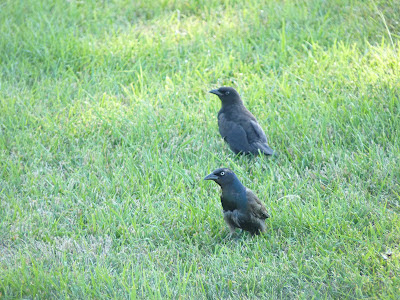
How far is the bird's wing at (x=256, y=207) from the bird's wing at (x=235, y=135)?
1027 millimetres

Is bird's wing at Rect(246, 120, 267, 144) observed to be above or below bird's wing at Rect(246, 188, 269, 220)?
above

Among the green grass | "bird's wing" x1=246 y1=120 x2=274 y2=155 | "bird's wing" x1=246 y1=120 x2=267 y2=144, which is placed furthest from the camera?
"bird's wing" x1=246 y1=120 x2=267 y2=144

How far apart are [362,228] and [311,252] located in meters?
0.54

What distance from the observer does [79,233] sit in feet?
16.1

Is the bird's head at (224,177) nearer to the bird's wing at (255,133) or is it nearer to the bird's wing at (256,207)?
the bird's wing at (256,207)

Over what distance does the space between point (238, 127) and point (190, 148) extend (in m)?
0.56

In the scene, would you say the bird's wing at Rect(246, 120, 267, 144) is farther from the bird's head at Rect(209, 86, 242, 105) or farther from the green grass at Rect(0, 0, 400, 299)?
the bird's head at Rect(209, 86, 242, 105)

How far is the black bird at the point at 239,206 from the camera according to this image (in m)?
4.71

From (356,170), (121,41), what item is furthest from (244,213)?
(121,41)

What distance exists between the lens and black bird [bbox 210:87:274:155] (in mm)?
5789

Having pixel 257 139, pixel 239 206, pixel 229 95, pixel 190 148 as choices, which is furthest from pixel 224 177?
pixel 229 95

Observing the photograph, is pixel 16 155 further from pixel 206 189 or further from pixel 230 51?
pixel 230 51

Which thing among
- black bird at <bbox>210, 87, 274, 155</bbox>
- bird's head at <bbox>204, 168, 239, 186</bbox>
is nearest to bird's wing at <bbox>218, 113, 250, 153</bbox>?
black bird at <bbox>210, 87, 274, 155</bbox>

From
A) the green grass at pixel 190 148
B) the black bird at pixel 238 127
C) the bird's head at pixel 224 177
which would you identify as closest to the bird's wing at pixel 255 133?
the black bird at pixel 238 127
